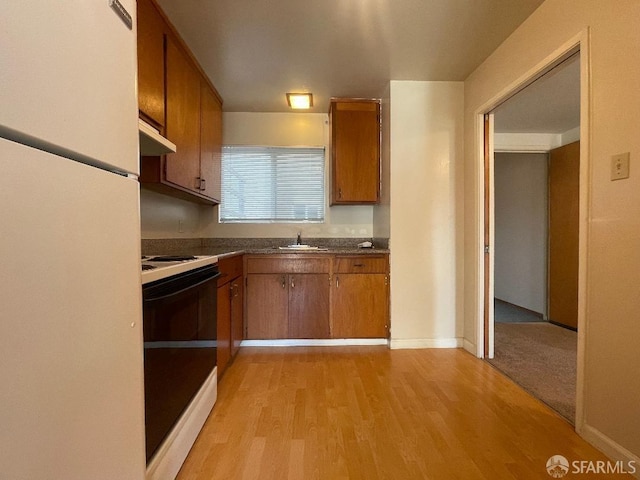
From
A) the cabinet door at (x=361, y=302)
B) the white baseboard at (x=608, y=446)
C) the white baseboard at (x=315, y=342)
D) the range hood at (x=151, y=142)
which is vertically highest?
the range hood at (x=151, y=142)

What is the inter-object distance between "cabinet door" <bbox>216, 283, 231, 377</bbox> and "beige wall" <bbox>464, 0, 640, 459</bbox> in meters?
2.09

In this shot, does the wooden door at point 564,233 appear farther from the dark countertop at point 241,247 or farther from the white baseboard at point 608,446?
the white baseboard at point 608,446

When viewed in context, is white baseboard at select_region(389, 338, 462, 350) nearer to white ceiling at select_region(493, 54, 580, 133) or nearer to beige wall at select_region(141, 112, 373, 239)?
beige wall at select_region(141, 112, 373, 239)

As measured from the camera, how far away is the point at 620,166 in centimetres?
146

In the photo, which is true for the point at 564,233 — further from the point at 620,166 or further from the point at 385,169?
the point at 620,166

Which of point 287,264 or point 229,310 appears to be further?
point 287,264

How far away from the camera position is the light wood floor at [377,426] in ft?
4.71

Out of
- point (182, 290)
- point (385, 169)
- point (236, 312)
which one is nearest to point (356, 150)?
point (385, 169)

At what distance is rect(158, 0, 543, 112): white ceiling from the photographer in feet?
6.56

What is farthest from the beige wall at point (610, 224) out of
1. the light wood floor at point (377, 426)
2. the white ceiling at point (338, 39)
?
the white ceiling at point (338, 39)

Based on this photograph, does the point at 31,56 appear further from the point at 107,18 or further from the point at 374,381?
the point at 374,381

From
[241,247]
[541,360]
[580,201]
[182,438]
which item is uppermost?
[580,201]

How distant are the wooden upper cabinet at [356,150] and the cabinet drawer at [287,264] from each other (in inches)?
27.3

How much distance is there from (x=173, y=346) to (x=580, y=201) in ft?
6.78
